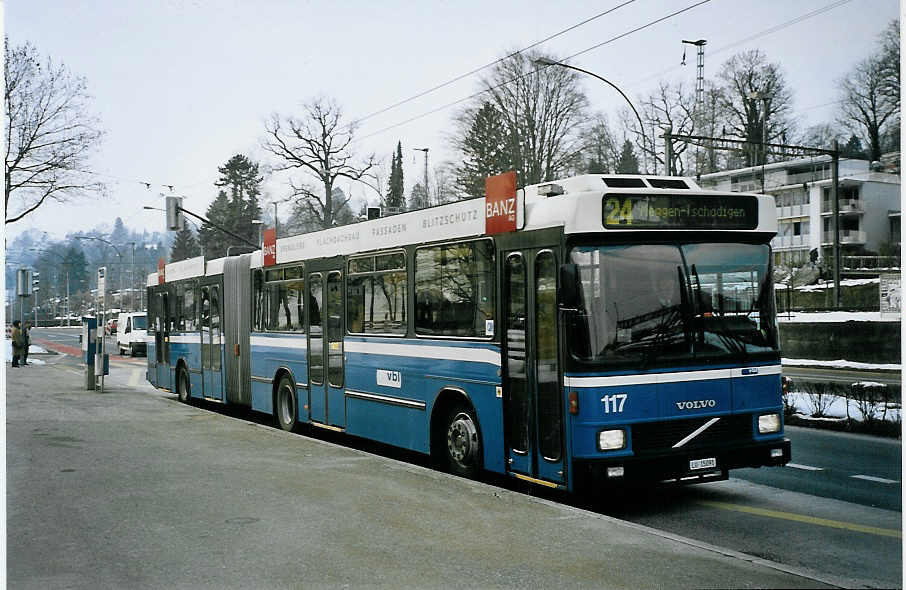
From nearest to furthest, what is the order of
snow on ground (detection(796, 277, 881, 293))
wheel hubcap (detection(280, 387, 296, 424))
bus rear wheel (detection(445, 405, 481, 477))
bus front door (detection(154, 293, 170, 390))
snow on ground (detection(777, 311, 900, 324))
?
bus rear wheel (detection(445, 405, 481, 477)), wheel hubcap (detection(280, 387, 296, 424)), bus front door (detection(154, 293, 170, 390)), snow on ground (detection(796, 277, 881, 293)), snow on ground (detection(777, 311, 900, 324))

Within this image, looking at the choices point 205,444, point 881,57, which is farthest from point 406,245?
point 881,57

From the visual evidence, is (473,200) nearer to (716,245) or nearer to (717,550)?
(716,245)

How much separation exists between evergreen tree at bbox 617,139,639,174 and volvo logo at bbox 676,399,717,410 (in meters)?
23.9

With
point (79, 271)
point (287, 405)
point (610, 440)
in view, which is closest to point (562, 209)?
point (610, 440)

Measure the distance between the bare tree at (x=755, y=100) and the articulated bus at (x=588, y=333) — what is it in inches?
154

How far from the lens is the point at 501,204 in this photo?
9258mm

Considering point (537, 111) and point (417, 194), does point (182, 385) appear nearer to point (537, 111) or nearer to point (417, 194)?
point (537, 111)

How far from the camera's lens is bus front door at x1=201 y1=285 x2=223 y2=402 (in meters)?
17.8

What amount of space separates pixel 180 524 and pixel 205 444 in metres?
4.67

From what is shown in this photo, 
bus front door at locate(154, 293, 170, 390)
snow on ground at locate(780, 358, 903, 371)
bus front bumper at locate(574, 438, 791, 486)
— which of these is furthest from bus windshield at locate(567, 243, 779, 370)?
snow on ground at locate(780, 358, 903, 371)

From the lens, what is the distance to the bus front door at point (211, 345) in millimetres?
17797

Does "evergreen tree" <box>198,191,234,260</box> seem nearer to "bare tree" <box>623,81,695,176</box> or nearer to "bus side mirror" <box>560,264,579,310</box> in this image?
"bare tree" <box>623,81,695,176</box>

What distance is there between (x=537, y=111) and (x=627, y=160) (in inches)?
186

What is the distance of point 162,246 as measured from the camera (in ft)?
86.4
